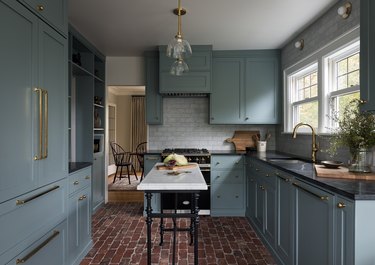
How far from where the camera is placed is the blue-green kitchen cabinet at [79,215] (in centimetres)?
220

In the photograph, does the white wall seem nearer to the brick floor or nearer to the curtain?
the brick floor

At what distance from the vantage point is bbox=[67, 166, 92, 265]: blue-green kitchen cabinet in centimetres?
220

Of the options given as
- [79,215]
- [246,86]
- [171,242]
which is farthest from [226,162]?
[79,215]

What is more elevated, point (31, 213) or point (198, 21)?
point (198, 21)

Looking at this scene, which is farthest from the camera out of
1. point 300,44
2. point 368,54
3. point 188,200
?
point 188,200

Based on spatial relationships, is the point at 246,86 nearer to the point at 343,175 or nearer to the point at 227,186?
the point at 227,186

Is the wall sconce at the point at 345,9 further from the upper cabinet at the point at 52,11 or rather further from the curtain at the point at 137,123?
the curtain at the point at 137,123

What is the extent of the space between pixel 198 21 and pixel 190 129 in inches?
75.2

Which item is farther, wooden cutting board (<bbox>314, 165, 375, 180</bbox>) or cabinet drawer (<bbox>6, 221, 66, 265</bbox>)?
wooden cutting board (<bbox>314, 165, 375, 180</bbox>)

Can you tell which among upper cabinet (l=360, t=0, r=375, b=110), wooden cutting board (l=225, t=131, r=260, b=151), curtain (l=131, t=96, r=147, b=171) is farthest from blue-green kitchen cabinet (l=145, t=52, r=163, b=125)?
curtain (l=131, t=96, r=147, b=171)

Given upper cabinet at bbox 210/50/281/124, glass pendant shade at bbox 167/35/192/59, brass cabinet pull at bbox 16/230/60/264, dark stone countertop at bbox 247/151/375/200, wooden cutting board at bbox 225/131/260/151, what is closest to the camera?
dark stone countertop at bbox 247/151/375/200

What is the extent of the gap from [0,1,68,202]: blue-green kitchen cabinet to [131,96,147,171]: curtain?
5.40 metres

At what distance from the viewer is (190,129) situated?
434 cm

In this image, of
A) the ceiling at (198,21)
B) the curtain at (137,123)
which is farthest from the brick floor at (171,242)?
the curtain at (137,123)
